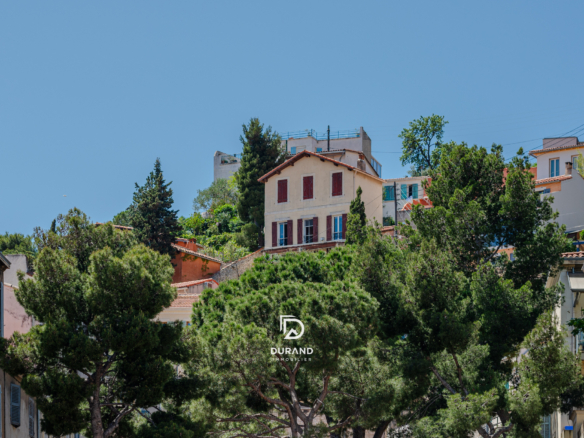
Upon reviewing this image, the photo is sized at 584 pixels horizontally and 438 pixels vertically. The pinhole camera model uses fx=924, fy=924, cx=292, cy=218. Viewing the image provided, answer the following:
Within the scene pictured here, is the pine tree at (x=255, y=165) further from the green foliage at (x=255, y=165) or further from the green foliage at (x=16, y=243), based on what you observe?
the green foliage at (x=16, y=243)

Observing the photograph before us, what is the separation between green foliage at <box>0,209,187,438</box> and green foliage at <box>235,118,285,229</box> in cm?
4300

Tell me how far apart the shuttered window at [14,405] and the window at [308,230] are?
3654cm

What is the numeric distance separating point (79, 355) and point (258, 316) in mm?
6201

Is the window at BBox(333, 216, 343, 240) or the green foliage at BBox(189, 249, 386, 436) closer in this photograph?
the green foliage at BBox(189, 249, 386, 436)

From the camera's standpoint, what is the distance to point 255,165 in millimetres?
68875

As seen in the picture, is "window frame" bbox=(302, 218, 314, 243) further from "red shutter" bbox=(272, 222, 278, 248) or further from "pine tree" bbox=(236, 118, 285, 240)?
"pine tree" bbox=(236, 118, 285, 240)

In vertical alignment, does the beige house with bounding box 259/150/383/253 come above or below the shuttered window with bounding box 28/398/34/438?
above

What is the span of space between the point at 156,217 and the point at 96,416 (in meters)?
40.4

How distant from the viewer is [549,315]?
25.5 m

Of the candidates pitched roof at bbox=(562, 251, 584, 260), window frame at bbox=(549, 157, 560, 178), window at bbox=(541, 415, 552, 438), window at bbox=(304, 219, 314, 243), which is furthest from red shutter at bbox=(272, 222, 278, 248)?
pitched roof at bbox=(562, 251, 584, 260)

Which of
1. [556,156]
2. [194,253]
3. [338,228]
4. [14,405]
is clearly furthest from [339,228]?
[14,405]

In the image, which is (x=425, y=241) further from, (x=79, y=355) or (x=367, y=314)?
(x=79, y=355)

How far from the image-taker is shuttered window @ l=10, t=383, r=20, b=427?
24.2 m

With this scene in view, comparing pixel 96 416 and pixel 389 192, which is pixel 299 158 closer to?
pixel 389 192
